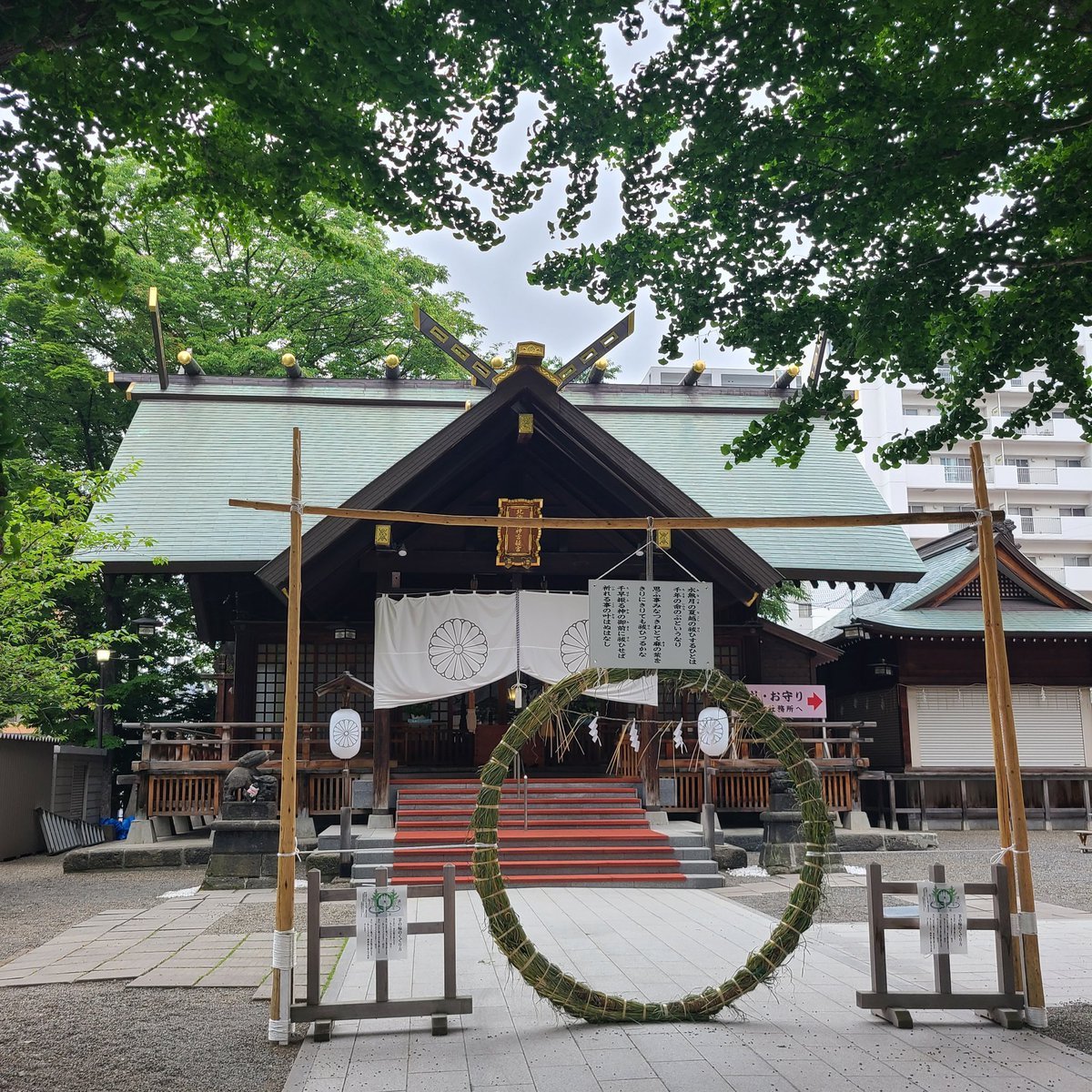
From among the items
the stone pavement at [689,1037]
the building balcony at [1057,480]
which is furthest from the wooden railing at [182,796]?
the building balcony at [1057,480]

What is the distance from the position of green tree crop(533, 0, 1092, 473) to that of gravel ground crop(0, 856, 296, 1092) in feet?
17.6

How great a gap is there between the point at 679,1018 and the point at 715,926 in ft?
11.0

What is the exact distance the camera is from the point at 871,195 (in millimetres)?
6855

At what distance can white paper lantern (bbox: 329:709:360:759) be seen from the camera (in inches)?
536

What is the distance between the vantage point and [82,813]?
65.3 ft

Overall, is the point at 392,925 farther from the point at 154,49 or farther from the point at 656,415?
the point at 656,415

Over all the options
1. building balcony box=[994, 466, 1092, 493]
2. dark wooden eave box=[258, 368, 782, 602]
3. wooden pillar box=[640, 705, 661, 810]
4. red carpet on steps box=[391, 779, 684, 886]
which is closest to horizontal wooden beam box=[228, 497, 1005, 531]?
red carpet on steps box=[391, 779, 684, 886]

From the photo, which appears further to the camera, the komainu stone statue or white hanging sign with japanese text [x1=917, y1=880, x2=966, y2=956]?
the komainu stone statue

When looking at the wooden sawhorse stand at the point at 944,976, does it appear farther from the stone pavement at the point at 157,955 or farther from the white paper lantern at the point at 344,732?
the white paper lantern at the point at 344,732

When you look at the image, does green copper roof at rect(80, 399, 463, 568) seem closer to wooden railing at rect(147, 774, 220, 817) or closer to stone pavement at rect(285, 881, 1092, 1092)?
wooden railing at rect(147, 774, 220, 817)

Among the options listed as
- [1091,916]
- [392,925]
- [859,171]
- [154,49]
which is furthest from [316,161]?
[1091,916]

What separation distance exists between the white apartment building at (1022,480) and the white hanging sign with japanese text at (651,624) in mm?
42358

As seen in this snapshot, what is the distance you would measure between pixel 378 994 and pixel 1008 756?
418 cm

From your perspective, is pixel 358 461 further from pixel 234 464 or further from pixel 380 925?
pixel 380 925
